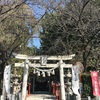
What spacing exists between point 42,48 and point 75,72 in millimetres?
12226

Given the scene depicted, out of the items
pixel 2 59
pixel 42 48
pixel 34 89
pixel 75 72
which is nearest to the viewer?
pixel 75 72

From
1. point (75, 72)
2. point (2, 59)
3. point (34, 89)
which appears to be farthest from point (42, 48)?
point (75, 72)

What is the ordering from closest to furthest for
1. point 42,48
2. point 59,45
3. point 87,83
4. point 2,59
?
point 87,83, point 59,45, point 2,59, point 42,48

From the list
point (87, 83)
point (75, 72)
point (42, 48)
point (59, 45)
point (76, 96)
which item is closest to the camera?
point (76, 96)

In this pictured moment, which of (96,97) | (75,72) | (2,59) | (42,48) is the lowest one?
(96,97)

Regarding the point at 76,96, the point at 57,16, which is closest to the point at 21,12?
the point at 57,16

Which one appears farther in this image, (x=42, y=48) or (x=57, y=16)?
(x=42, y=48)

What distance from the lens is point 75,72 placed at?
17172mm

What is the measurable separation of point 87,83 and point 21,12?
24.8ft

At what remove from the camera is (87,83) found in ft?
62.4

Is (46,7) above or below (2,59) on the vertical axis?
above

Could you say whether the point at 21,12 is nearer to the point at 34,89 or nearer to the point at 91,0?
the point at 91,0

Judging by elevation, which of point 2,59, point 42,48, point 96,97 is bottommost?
point 96,97

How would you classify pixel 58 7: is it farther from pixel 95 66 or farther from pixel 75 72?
pixel 95 66
